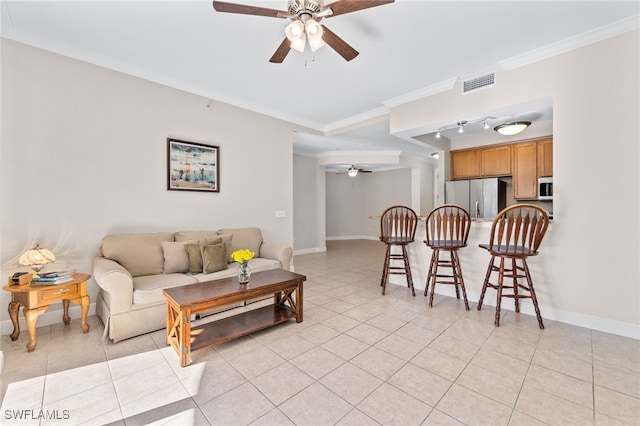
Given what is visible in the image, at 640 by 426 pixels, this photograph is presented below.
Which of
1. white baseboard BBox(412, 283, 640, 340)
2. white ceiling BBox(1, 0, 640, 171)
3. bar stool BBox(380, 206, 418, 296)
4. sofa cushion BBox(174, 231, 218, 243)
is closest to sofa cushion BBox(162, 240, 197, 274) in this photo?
sofa cushion BBox(174, 231, 218, 243)

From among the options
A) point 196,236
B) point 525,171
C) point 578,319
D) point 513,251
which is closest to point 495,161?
point 525,171

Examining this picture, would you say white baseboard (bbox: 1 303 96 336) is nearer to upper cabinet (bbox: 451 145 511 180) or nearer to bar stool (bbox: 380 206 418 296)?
bar stool (bbox: 380 206 418 296)

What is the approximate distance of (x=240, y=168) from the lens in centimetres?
421

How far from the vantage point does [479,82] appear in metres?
3.28

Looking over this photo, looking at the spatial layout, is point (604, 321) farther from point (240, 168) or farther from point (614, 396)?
point (240, 168)

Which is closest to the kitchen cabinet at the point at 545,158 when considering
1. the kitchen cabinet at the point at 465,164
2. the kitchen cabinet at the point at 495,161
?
the kitchen cabinet at the point at 495,161

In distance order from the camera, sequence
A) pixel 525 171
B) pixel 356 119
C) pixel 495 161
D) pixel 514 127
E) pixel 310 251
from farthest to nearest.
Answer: pixel 310 251
pixel 495 161
pixel 356 119
pixel 525 171
pixel 514 127

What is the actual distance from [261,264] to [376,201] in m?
6.84

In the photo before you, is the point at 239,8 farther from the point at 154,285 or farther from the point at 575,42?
the point at 575,42

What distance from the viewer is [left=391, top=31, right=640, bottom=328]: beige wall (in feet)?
7.98

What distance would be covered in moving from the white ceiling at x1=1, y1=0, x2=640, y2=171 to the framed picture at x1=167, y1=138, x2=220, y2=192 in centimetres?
76

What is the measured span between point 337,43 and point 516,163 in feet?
13.9

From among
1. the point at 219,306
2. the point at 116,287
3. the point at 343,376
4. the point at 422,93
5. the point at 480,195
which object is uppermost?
the point at 422,93

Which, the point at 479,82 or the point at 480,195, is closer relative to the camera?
the point at 479,82
